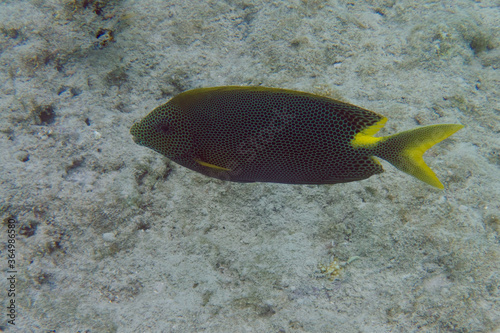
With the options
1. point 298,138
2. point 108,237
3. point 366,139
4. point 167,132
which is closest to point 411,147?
point 366,139

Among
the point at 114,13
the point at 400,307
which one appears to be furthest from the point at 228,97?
the point at 114,13

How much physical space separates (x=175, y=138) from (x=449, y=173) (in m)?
2.41

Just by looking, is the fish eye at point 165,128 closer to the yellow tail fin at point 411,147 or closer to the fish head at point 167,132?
the fish head at point 167,132

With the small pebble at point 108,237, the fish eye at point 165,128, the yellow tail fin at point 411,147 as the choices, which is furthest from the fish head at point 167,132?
the yellow tail fin at point 411,147

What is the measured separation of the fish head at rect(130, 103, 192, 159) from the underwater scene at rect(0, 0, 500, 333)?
0.01m

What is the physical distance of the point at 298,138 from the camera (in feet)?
4.60

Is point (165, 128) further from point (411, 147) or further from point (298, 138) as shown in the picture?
point (411, 147)

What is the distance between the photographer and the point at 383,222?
6.64 feet

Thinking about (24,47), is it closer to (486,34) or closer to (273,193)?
(273,193)

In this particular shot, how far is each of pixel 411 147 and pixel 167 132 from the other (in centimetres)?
155

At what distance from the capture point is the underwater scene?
1495mm

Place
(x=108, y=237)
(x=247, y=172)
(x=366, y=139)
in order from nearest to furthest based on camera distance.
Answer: (x=366, y=139) < (x=247, y=172) < (x=108, y=237)

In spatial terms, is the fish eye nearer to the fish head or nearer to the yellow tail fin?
the fish head

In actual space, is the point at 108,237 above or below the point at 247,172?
below
